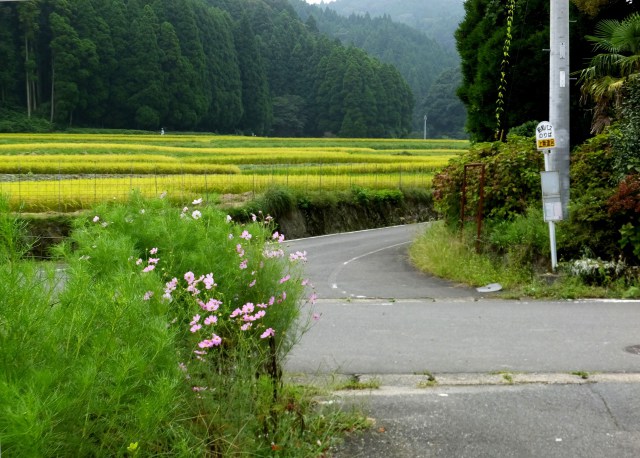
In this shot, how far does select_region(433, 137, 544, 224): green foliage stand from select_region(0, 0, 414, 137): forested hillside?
40.5 meters

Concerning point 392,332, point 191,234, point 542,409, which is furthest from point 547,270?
point 191,234

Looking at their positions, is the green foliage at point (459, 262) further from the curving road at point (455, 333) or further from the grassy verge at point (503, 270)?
the curving road at point (455, 333)

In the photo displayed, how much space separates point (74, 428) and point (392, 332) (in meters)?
5.71

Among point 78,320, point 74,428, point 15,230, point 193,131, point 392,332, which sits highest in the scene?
point 193,131

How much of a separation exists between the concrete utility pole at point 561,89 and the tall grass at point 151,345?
9.07 m

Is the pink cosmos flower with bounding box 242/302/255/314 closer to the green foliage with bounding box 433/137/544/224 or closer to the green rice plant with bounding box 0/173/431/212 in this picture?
the green foliage with bounding box 433/137/544/224

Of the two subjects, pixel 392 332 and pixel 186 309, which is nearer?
pixel 186 309

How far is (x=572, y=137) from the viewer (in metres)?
19.9

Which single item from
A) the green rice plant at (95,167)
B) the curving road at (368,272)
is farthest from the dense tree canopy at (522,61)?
the green rice plant at (95,167)

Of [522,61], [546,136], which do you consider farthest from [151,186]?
[546,136]

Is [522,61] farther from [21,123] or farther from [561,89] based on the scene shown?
[21,123]

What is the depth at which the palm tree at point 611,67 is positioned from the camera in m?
16.0

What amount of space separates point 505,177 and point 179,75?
74.7m

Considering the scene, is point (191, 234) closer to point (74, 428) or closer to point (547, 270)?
point (74, 428)
